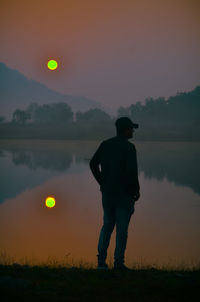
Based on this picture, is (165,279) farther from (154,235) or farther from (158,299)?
(154,235)

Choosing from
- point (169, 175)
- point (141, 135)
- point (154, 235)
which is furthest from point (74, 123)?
point (154, 235)

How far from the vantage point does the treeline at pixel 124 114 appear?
428 ft

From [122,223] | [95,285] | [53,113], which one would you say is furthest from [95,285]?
[53,113]

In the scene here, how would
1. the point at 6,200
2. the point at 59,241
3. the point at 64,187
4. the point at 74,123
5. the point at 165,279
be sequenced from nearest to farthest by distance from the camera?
the point at 165,279 → the point at 59,241 → the point at 6,200 → the point at 64,187 → the point at 74,123

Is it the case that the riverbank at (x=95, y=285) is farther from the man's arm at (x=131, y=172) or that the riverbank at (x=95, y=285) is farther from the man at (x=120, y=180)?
the man's arm at (x=131, y=172)

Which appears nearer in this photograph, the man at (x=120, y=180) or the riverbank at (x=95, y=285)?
the riverbank at (x=95, y=285)

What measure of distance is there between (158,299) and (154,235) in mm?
9547

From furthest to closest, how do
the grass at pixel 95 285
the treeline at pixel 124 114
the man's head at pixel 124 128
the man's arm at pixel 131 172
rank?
1. the treeline at pixel 124 114
2. the man's head at pixel 124 128
3. the man's arm at pixel 131 172
4. the grass at pixel 95 285

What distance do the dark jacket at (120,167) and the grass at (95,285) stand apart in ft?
4.67

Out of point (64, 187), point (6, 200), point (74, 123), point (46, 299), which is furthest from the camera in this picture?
point (74, 123)

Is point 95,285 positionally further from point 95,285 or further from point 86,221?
point 86,221

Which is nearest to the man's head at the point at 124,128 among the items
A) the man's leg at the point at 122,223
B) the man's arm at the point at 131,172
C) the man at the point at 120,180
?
the man at the point at 120,180

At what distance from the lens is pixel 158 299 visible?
18.8ft

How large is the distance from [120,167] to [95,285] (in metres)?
1.98
